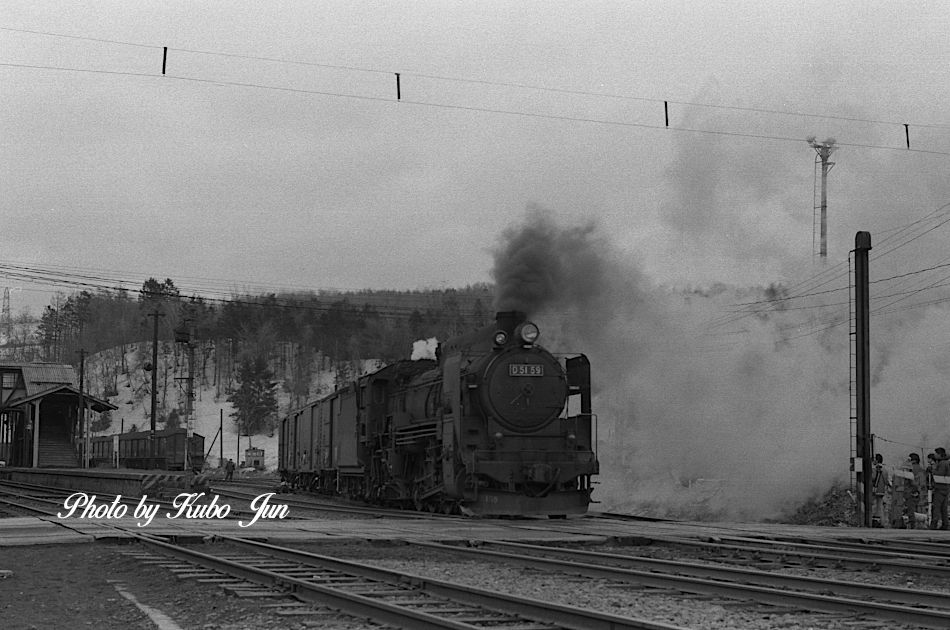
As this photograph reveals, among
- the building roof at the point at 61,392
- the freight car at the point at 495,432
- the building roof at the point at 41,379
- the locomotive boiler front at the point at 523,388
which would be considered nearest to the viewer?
the freight car at the point at 495,432

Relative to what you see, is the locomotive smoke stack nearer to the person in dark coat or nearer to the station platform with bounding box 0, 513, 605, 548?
the station platform with bounding box 0, 513, 605, 548

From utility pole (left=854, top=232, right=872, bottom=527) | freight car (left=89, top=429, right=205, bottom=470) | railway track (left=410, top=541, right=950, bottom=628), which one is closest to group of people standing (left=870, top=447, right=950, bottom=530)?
utility pole (left=854, top=232, right=872, bottom=527)

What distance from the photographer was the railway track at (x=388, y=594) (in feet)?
25.7

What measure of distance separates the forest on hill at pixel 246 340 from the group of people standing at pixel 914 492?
219ft

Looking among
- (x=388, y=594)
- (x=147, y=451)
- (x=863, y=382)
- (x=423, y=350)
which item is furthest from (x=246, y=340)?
(x=388, y=594)

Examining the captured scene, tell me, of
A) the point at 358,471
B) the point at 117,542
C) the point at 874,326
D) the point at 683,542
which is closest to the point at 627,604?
the point at 683,542

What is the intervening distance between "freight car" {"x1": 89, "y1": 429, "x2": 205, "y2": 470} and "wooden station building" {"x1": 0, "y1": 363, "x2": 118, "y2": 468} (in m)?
3.80

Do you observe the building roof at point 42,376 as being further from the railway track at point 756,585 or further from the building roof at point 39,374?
the railway track at point 756,585

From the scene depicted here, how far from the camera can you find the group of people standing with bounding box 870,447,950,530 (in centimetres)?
2044

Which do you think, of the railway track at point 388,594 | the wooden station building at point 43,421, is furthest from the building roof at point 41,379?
the railway track at point 388,594

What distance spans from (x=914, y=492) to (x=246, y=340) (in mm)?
112967

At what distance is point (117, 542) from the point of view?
15141 millimetres

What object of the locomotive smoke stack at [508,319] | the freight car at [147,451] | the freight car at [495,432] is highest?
the locomotive smoke stack at [508,319]

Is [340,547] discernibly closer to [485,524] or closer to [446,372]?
[485,524]
